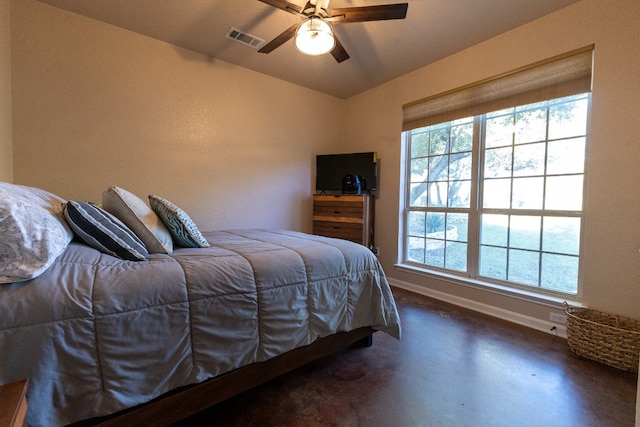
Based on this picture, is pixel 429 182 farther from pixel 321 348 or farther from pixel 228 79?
pixel 228 79

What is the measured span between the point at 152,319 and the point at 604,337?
2.65 metres

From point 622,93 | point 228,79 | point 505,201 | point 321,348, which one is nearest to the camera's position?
point 321,348

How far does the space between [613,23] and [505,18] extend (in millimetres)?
701

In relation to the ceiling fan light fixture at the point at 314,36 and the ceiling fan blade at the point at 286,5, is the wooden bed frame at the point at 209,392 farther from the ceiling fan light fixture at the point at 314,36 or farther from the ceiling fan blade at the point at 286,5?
the ceiling fan blade at the point at 286,5

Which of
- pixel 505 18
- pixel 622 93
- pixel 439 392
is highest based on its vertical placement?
pixel 505 18

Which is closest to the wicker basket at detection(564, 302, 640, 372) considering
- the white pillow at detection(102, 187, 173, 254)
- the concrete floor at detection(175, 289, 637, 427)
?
the concrete floor at detection(175, 289, 637, 427)

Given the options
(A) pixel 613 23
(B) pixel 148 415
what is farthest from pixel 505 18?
(B) pixel 148 415

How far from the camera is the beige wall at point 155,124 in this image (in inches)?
88.2

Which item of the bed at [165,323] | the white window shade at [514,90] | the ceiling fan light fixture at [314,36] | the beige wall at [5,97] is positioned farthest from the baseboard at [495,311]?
the beige wall at [5,97]

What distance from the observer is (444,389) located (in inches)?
61.6

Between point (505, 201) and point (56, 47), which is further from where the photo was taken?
point (505, 201)

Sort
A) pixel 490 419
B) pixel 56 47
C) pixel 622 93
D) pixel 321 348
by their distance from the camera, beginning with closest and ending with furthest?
pixel 490 419
pixel 321 348
pixel 622 93
pixel 56 47

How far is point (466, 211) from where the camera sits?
9.67ft

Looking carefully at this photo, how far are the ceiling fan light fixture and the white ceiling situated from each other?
23.4 inches
